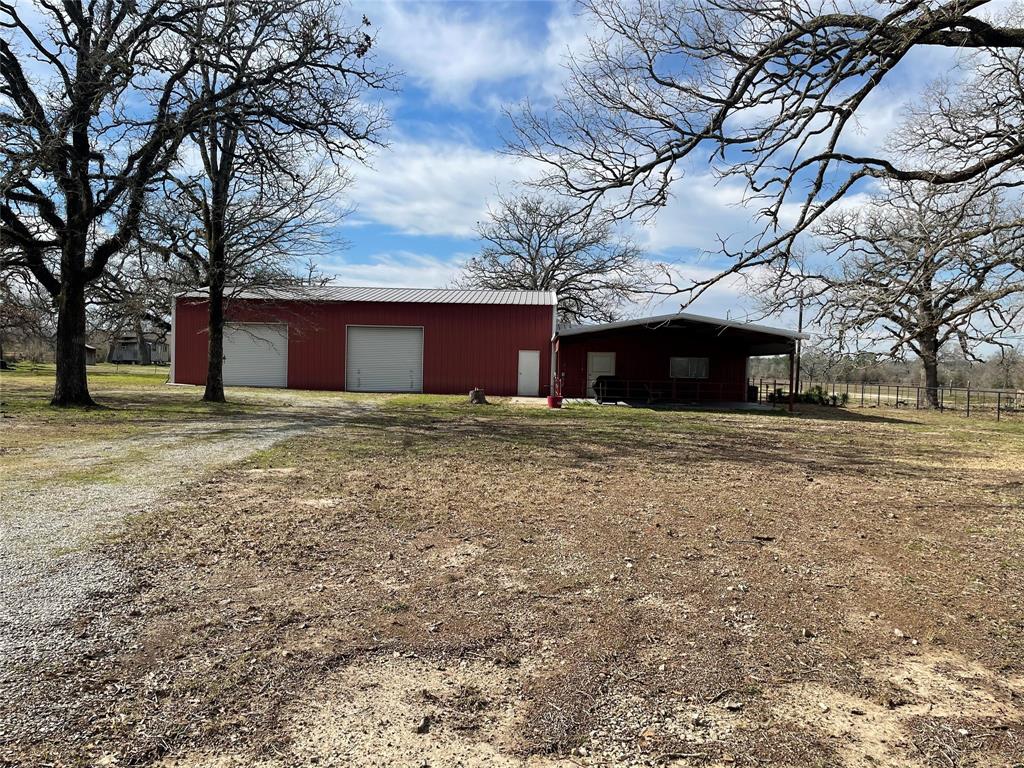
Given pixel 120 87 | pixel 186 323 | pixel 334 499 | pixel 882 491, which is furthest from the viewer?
pixel 186 323

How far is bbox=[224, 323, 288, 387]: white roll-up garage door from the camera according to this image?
1109 inches

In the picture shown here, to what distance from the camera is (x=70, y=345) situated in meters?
14.5

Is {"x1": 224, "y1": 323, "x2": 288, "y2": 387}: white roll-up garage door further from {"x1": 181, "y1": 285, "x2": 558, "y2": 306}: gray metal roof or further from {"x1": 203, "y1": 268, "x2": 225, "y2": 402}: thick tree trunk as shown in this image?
{"x1": 203, "y1": 268, "x2": 225, "y2": 402}: thick tree trunk

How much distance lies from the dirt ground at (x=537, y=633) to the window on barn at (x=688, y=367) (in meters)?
19.7

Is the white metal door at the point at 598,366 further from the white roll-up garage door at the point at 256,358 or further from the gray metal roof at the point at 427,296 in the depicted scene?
the white roll-up garage door at the point at 256,358

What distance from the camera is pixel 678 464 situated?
9.20 m

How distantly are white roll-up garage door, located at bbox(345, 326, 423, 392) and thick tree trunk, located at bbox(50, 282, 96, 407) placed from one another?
44.4 feet

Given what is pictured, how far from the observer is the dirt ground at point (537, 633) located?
2412 millimetres

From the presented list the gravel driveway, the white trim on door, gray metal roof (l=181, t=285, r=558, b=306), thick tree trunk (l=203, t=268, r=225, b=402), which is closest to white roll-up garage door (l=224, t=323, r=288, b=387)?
gray metal roof (l=181, t=285, r=558, b=306)

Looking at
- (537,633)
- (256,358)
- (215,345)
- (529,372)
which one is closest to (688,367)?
(529,372)

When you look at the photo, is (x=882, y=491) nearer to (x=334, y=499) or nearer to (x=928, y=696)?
(x=928, y=696)

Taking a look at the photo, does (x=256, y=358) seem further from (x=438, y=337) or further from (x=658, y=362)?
(x=658, y=362)

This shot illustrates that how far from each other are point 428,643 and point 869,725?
77.5 inches

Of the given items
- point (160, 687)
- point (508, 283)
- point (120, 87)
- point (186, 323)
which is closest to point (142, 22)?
point (120, 87)
